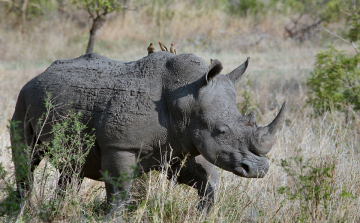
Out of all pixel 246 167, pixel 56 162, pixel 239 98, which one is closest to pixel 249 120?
pixel 246 167

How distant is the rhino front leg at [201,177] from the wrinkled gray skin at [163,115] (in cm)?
8

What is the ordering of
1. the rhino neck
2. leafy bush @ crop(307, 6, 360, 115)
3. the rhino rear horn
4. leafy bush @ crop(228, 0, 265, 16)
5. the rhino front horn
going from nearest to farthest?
the rhino front horn < the rhino neck < the rhino rear horn < leafy bush @ crop(307, 6, 360, 115) < leafy bush @ crop(228, 0, 265, 16)

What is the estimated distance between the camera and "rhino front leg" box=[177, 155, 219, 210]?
439 centimetres

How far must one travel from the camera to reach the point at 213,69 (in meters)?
3.87

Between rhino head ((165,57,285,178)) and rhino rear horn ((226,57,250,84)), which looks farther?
rhino rear horn ((226,57,250,84))

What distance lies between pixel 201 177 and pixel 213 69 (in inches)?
44.7

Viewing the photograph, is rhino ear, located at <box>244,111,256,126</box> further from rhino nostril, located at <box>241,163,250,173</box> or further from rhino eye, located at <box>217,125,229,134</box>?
rhino nostril, located at <box>241,163,250,173</box>

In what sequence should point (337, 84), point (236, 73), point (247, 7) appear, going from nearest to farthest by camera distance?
point (236, 73), point (337, 84), point (247, 7)

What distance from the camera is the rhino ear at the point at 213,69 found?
3834mm

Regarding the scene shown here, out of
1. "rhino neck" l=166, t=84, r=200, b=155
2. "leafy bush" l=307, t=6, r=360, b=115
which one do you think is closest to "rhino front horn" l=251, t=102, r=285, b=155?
"rhino neck" l=166, t=84, r=200, b=155

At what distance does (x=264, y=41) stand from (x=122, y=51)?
4.86 meters

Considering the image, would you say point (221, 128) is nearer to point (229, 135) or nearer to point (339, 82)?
point (229, 135)

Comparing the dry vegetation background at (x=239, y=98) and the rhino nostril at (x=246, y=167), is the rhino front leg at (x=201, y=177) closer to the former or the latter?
the dry vegetation background at (x=239, y=98)

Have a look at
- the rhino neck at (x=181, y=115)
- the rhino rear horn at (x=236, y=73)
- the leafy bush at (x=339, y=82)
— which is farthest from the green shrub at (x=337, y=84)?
the rhino neck at (x=181, y=115)
